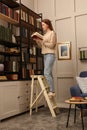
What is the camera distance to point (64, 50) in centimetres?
513

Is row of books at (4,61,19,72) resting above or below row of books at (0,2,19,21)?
below

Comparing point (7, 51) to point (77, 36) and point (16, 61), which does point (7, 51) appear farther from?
point (77, 36)

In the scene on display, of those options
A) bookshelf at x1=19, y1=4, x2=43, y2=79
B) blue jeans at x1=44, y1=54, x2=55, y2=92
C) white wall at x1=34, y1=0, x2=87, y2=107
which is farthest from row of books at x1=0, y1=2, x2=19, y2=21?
white wall at x1=34, y1=0, x2=87, y2=107

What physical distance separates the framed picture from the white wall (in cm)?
8

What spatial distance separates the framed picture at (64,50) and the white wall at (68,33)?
0.08 m

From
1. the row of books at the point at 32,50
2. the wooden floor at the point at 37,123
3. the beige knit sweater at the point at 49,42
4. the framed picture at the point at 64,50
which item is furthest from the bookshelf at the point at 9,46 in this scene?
the framed picture at the point at 64,50

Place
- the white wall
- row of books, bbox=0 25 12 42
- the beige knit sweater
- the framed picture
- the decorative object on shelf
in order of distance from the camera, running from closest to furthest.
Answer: row of books, bbox=0 25 12 42, the beige knit sweater, the decorative object on shelf, the white wall, the framed picture

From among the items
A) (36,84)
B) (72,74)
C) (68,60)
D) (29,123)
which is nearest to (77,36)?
(68,60)

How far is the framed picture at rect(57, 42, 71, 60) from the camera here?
5055 millimetres

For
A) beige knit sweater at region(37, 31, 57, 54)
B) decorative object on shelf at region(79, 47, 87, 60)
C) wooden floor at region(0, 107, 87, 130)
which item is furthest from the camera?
decorative object on shelf at region(79, 47, 87, 60)

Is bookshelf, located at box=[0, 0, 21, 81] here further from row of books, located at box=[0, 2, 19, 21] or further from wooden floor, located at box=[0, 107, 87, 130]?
wooden floor, located at box=[0, 107, 87, 130]

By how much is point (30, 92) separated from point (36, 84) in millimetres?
247

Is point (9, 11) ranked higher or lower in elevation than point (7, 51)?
higher

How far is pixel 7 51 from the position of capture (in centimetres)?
414
